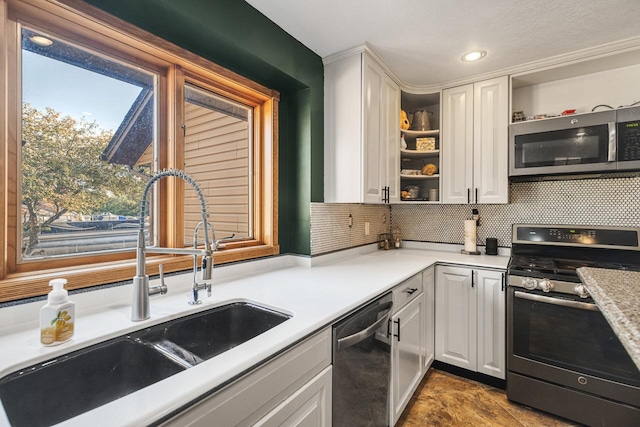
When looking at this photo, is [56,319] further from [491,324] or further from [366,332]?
[491,324]

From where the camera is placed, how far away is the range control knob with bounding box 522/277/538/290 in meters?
1.81

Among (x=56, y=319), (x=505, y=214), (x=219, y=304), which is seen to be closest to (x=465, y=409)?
(x=505, y=214)

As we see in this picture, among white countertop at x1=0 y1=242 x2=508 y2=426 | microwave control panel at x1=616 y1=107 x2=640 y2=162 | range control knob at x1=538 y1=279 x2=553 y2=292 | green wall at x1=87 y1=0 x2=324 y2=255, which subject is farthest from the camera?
microwave control panel at x1=616 y1=107 x2=640 y2=162

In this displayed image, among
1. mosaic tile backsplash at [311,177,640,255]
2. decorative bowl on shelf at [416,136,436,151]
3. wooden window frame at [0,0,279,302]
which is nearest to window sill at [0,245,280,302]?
wooden window frame at [0,0,279,302]

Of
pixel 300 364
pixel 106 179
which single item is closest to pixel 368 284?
pixel 300 364

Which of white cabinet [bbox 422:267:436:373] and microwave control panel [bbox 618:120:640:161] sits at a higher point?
microwave control panel [bbox 618:120:640:161]

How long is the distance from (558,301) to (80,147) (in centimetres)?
255

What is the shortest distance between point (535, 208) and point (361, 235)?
4.68 feet

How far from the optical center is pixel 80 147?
1.26 metres

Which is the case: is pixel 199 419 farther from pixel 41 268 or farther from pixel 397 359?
pixel 397 359

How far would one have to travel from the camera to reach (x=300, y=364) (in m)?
1.00

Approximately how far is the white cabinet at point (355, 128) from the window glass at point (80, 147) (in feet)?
3.73

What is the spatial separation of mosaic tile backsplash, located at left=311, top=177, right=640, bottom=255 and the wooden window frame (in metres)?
0.47

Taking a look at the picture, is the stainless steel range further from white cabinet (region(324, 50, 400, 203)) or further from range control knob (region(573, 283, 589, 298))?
white cabinet (region(324, 50, 400, 203))
